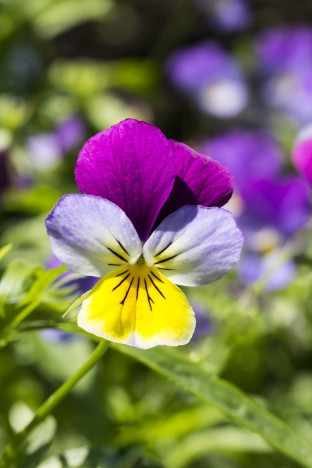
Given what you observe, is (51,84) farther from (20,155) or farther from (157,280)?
(157,280)

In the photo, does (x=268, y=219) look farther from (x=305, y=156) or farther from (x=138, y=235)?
(x=138, y=235)

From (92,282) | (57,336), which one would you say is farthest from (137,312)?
(57,336)

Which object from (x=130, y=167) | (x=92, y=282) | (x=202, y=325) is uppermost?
(x=130, y=167)

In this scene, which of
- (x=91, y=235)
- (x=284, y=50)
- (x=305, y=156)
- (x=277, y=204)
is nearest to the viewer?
(x=91, y=235)

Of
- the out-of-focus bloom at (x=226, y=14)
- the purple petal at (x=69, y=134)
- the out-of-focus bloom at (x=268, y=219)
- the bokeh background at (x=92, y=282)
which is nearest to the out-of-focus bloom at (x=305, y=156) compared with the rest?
the bokeh background at (x=92, y=282)

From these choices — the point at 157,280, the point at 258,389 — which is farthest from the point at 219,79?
the point at 157,280

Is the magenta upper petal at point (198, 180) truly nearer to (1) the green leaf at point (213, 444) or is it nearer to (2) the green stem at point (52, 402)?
(2) the green stem at point (52, 402)
